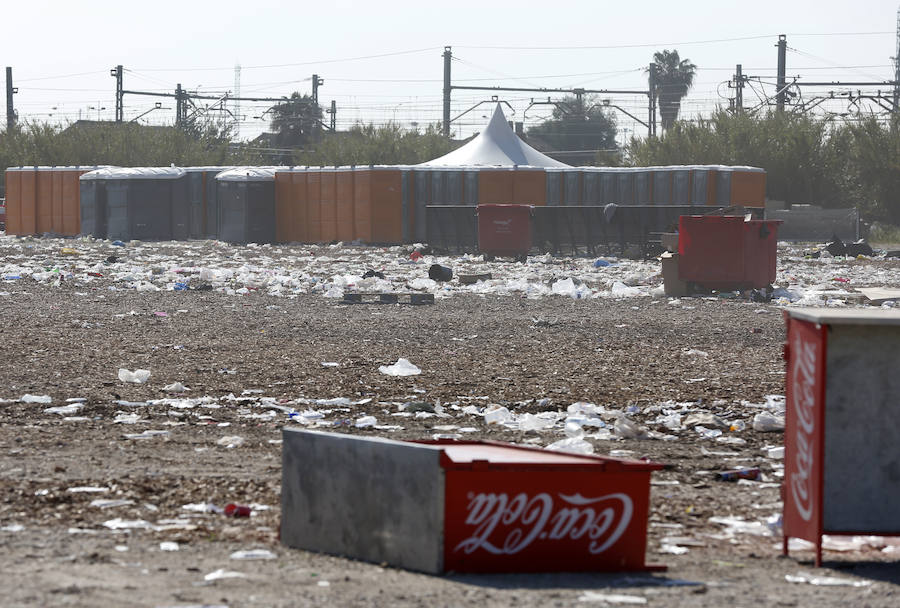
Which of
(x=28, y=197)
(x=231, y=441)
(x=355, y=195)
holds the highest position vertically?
(x=355, y=195)

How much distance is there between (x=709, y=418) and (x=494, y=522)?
145 inches

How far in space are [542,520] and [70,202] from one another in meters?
38.4

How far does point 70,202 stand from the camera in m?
40.6

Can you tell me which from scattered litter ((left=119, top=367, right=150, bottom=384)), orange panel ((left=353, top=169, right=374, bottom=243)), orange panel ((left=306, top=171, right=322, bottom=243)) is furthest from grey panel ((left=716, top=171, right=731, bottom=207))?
scattered litter ((left=119, top=367, right=150, bottom=384))

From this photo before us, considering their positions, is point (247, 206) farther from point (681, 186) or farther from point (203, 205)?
point (681, 186)

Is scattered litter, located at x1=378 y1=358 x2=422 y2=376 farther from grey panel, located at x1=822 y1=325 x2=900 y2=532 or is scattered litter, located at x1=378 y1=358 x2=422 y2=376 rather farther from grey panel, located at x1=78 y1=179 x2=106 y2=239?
grey panel, located at x1=78 y1=179 x2=106 y2=239

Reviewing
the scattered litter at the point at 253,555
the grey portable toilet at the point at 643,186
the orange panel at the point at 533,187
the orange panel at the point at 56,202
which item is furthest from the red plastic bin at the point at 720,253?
the orange panel at the point at 56,202

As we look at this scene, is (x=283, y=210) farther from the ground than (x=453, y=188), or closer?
closer

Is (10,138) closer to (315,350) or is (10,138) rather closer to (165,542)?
(315,350)

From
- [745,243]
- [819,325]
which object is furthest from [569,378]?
[745,243]

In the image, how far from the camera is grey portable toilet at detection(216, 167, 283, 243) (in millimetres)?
35312

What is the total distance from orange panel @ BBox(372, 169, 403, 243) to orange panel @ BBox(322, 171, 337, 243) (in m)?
1.32

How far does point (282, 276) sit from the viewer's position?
20.7 meters

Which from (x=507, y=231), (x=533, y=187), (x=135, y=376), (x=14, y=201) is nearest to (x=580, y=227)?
(x=507, y=231)
